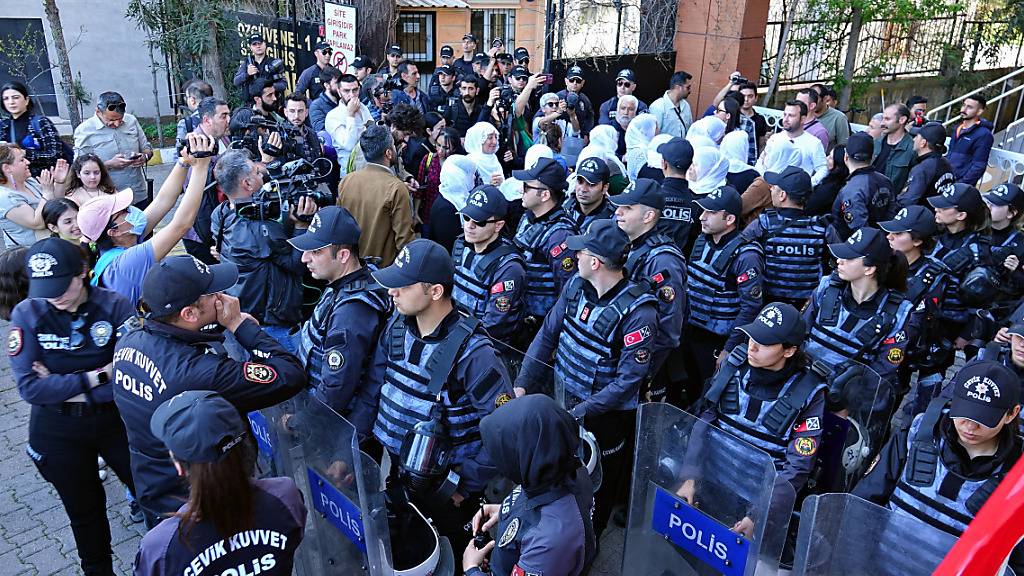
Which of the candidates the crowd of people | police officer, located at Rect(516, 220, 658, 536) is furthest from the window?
police officer, located at Rect(516, 220, 658, 536)

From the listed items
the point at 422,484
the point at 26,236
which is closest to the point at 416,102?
the point at 26,236

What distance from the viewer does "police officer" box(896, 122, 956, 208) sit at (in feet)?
22.9

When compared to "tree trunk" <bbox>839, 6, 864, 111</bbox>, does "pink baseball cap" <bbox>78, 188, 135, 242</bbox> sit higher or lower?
lower

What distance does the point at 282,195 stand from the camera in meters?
4.60

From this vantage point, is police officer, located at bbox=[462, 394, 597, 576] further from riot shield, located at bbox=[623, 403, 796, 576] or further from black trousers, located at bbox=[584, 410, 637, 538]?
black trousers, located at bbox=[584, 410, 637, 538]

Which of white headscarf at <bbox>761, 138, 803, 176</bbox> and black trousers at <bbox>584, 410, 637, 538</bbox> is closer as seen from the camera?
black trousers at <bbox>584, 410, 637, 538</bbox>

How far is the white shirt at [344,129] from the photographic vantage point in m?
7.67

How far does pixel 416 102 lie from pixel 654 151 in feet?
12.7

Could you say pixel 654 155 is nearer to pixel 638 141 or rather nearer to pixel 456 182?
pixel 638 141

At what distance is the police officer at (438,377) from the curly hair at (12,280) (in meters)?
1.77

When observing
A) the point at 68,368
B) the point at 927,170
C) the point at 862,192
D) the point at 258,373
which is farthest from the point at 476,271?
the point at 927,170

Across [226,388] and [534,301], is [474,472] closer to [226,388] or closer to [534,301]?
[226,388]

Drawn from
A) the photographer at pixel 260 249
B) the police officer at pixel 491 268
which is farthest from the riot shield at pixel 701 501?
the photographer at pixel 260 249

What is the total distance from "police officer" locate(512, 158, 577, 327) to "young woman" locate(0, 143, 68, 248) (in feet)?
11.0
